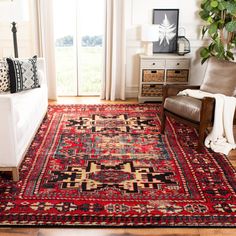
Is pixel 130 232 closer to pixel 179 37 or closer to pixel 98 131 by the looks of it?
pixel 98 131

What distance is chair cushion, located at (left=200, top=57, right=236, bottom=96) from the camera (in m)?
3.97

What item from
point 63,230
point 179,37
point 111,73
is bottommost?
point 63,230

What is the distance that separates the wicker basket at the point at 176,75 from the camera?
17.6 ft

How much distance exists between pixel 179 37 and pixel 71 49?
1681 mm

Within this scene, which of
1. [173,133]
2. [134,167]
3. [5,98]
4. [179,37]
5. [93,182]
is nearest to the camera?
[5,98]

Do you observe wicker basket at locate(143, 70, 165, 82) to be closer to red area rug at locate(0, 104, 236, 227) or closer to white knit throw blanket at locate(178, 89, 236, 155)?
red area rug at locate(0, 104, 236, 227)

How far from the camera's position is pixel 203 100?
11.8 ft

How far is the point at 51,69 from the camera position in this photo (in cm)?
552

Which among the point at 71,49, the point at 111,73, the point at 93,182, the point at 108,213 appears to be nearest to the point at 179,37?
the point at 111,73

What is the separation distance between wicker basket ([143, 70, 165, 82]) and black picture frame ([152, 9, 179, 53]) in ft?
1.34

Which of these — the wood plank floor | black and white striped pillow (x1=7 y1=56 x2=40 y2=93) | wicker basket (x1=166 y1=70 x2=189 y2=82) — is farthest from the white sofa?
wicker basket (x1=166 y1=70 x2=189 y2=82)

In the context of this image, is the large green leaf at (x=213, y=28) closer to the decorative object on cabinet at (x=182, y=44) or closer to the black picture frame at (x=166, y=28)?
the decorative object on cabinet at (x=182, y=44)

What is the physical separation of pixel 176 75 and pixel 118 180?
106 inches

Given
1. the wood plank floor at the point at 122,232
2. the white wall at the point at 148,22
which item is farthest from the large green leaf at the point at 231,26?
the wood plank floor at the point at 122,232
